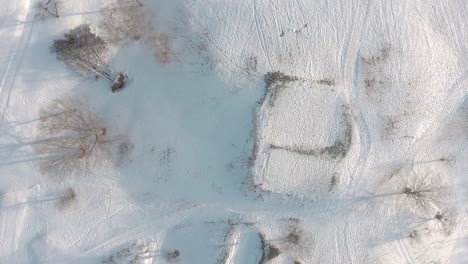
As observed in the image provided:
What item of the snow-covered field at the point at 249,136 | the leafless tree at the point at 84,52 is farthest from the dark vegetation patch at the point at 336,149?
the leafless tree at the point at 84,52

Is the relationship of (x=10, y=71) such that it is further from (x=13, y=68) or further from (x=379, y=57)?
(x=379, y=57)

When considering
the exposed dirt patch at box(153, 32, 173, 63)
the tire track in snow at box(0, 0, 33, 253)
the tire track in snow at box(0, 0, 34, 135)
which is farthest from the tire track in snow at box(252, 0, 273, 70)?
the tire track in snow at box(0, 0, 34, 135)

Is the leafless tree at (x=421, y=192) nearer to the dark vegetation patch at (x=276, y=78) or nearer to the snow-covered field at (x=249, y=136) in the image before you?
the snow-covered field at (x=249, y=136)

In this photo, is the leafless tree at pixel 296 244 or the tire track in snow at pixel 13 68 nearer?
the leafless tree at pixel 296 244

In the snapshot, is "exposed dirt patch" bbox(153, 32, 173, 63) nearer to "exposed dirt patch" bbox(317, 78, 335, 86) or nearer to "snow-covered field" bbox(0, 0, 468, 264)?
"snow-covered field" bbox(0, 0, 468, 264)

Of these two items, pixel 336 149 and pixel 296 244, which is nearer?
pixel 296 244

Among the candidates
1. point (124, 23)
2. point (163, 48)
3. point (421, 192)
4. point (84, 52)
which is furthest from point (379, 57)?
point (84, 52)
